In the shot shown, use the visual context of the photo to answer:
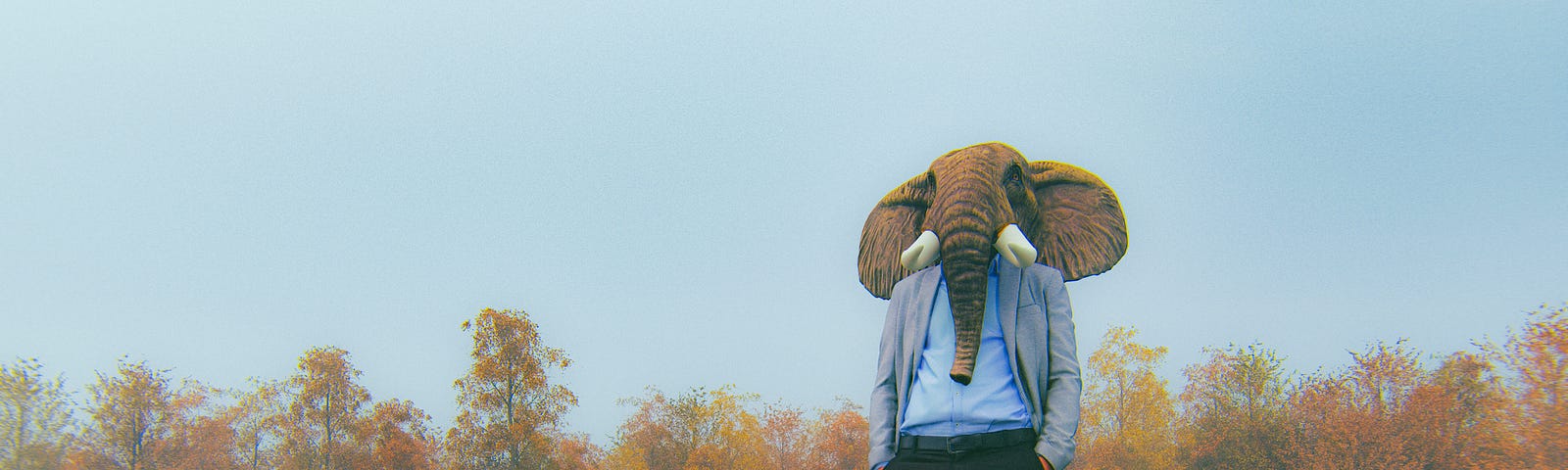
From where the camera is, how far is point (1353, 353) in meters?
19.8

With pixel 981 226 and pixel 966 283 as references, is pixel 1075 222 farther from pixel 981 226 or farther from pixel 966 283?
pixel 966 283

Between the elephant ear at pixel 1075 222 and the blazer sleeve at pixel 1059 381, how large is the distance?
28.9 inches

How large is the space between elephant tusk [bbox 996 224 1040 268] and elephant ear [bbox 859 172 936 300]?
26.3 inches

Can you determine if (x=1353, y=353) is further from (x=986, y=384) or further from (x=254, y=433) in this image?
(x=254, y=433)

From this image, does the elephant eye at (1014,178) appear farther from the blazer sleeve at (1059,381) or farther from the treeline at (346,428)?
the treeline at (346,428)

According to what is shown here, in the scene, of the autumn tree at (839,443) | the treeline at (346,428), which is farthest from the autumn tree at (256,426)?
the autumn tree at (839,443)

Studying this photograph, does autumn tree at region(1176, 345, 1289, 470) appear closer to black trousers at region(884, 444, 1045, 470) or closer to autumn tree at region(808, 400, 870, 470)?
autumn tree at region(808, 400, 870, 470)

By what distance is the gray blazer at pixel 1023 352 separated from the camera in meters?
3.44

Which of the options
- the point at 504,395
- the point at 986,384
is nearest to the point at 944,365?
the point at 986,384

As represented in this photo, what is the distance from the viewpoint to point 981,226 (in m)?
3.83

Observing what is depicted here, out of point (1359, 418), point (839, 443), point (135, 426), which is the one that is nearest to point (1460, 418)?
point (1359, 418)

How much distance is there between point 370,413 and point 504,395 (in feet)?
10.8

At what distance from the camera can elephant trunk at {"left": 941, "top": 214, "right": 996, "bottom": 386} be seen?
11.6 feet

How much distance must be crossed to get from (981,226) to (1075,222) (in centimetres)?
90
